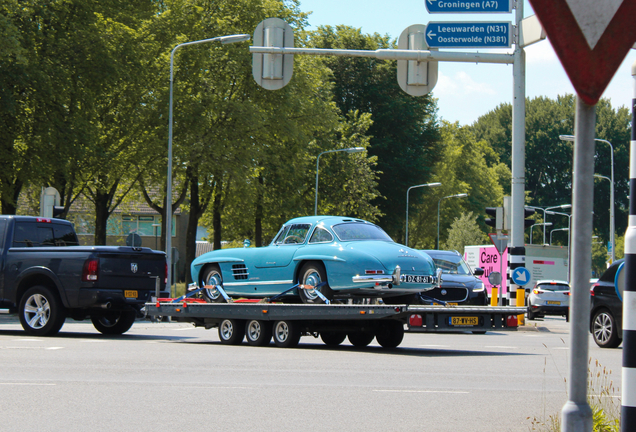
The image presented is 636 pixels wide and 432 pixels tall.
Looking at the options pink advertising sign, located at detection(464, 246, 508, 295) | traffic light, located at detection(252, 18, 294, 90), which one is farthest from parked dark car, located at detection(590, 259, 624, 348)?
pink advertising sign, located at detection(464, 246, 508, 295)

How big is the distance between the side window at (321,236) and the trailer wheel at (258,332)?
1720mm

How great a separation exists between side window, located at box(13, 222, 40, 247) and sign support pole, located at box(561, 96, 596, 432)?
1576cm

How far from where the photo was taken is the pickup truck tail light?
16406 millimetres

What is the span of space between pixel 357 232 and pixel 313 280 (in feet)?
3.73

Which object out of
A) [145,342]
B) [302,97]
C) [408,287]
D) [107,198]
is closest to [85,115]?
[107,198]

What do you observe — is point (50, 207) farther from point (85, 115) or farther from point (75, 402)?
point (75, 402)

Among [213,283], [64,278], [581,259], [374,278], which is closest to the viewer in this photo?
[581,259]

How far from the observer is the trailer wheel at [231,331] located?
15.7 metres

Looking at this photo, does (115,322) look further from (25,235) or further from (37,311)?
(25,235)

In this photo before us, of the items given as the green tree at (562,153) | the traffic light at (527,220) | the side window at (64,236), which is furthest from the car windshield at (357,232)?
the green tree at (562,153)

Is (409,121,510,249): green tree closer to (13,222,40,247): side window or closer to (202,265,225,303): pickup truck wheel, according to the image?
(13,222,40,247): side window

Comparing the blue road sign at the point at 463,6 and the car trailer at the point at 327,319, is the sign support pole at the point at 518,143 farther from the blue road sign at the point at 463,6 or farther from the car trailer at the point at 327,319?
the car trailer at the point at 327,319

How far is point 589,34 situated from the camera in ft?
10.6

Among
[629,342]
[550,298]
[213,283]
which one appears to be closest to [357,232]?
[213,283]
